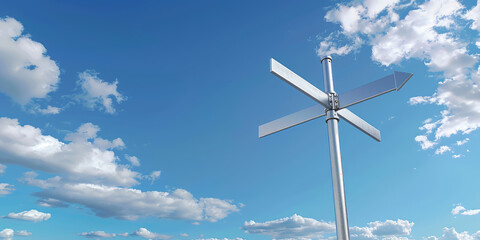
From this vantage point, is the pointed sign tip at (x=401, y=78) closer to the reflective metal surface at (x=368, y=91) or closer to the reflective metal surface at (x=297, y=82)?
the reflective metal surface at (x=368, y=91)

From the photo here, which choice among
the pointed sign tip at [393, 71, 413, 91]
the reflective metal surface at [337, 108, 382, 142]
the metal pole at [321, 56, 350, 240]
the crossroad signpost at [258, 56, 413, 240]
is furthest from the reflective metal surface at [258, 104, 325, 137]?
the pointed sign tip at [393, 71, 413, 91]

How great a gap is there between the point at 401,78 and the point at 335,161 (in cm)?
285

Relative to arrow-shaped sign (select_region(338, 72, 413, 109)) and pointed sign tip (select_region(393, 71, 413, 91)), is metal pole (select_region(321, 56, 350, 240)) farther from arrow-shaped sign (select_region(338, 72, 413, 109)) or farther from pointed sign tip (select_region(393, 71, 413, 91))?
pointed sign tip (select_region(393, 71, 413, 91))

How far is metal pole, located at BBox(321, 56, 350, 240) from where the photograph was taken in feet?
29.6

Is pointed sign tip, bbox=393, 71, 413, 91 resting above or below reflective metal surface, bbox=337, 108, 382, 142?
above

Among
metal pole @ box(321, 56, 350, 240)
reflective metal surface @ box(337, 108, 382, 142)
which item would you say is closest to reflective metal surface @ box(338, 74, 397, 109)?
metal pole @ box(321, 56, 350, 240)

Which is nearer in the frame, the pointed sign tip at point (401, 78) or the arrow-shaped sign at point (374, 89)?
the pointed sign tip at point (401, 78)

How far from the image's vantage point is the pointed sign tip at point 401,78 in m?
9.24

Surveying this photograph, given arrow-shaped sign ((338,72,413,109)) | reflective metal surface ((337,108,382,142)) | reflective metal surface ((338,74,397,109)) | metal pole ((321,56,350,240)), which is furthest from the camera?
reflective metal surface ((337,108,382,142))

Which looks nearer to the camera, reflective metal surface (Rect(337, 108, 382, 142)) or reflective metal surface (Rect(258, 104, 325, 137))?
reflective metal surface (Rect(258, 104, 325, 137))

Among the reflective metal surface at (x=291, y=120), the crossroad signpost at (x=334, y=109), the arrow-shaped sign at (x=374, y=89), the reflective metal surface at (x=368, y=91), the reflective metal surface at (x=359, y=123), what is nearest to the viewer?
the crossroad signpost at (x=334, y=109)

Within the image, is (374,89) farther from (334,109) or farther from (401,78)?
(334,109)

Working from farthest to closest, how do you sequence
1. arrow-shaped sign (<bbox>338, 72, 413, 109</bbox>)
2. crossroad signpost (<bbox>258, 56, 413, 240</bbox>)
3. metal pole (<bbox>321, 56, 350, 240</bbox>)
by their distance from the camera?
arrow-shaped sign (<bbox>338, 72, 413, 109</bbox>) < crossroad signpost (<bbox>258, 56, 413, 240</bbox>) < metal pole (<bbox>321, 56, 350, 240</bbox>)

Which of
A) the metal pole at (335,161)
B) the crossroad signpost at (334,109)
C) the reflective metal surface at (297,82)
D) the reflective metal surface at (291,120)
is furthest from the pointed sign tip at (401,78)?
the reflective metal surface at (291,120)
